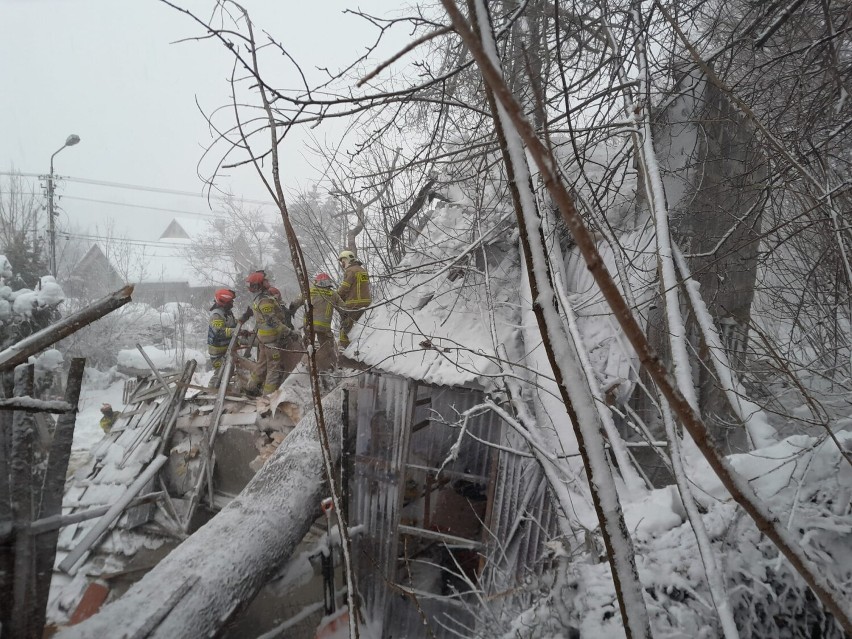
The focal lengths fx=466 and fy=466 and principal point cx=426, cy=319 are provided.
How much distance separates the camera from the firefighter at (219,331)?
7949 mm

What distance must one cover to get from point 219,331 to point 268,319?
1.47 m

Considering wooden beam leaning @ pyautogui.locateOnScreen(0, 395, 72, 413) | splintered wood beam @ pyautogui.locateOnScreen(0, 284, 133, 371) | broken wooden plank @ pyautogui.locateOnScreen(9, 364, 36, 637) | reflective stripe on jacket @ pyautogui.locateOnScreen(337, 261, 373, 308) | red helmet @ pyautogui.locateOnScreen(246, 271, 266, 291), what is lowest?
broken wooden plank @ pyautogui.locateOnScreen(9, 364, 36, 637)

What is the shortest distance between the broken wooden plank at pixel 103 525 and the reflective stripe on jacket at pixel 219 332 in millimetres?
2056

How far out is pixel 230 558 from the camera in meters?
3.80

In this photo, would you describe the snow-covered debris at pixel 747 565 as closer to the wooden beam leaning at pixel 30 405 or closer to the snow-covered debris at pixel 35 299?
the wooden beam leaning at pixel 30 405

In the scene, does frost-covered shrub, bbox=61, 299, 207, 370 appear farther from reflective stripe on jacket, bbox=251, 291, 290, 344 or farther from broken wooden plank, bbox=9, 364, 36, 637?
broken wooden plank, bbox=9, 364, 36, 637

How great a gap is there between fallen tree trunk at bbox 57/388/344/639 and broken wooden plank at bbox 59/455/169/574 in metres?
2.24

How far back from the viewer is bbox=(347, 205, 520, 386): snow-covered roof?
13.9ft

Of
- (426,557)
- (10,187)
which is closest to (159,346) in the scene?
(10,187)

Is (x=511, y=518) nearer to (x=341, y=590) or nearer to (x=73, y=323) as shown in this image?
(x=341, y=590)

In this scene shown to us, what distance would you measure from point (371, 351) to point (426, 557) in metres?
3.50

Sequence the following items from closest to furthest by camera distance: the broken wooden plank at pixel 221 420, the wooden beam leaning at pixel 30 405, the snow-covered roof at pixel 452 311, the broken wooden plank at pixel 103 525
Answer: the wooden beam leaning at pixel 30 405, the snow-covered roof at pixel 452 311, the broken wooden plank at pixel 103 525, the broken wooden plank at pixel 221 420

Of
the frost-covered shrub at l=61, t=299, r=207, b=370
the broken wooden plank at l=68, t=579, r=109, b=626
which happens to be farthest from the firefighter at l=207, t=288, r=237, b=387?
the frost-covered shrub at l=61, t=299, r=207, b=370

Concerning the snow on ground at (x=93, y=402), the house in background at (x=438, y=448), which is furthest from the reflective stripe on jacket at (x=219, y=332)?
the snow on ground at (x=93, y=402)
